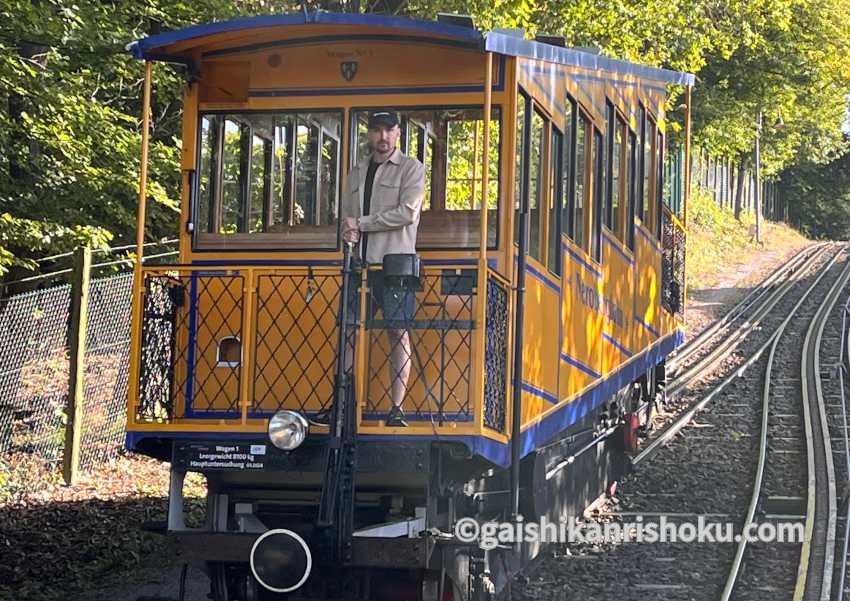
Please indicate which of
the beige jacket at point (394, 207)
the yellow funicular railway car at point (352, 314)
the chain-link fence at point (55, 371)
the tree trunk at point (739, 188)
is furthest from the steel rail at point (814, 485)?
the tree trunk at point (739, 188)

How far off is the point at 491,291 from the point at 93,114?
713 centimetres

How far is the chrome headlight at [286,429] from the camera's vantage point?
7.20 metres

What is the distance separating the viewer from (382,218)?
7.54 metres

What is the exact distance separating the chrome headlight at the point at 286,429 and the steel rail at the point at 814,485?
4240mm

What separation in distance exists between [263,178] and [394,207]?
4.13 ft

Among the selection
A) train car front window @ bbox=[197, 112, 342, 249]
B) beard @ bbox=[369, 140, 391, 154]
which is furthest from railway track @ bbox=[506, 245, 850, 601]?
beard @ bbox=[369, 140, 391, 154]

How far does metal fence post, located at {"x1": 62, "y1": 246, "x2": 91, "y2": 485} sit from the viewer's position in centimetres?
1180

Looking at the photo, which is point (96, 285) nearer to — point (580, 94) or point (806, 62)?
point (580, 94)

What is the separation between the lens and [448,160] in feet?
28.4

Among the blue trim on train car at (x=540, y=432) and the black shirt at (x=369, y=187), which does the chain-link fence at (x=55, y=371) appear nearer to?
the blue trim on train car at (x=540, y=432)

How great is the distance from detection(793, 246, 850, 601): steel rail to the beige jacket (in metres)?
4.15

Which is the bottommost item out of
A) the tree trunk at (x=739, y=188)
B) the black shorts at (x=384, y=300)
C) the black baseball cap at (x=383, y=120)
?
the black shorts at (x=384, y=300)

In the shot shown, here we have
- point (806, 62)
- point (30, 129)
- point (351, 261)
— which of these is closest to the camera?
point (351, 261)

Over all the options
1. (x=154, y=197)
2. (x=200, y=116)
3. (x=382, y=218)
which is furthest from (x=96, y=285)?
(x=382, y=218)
